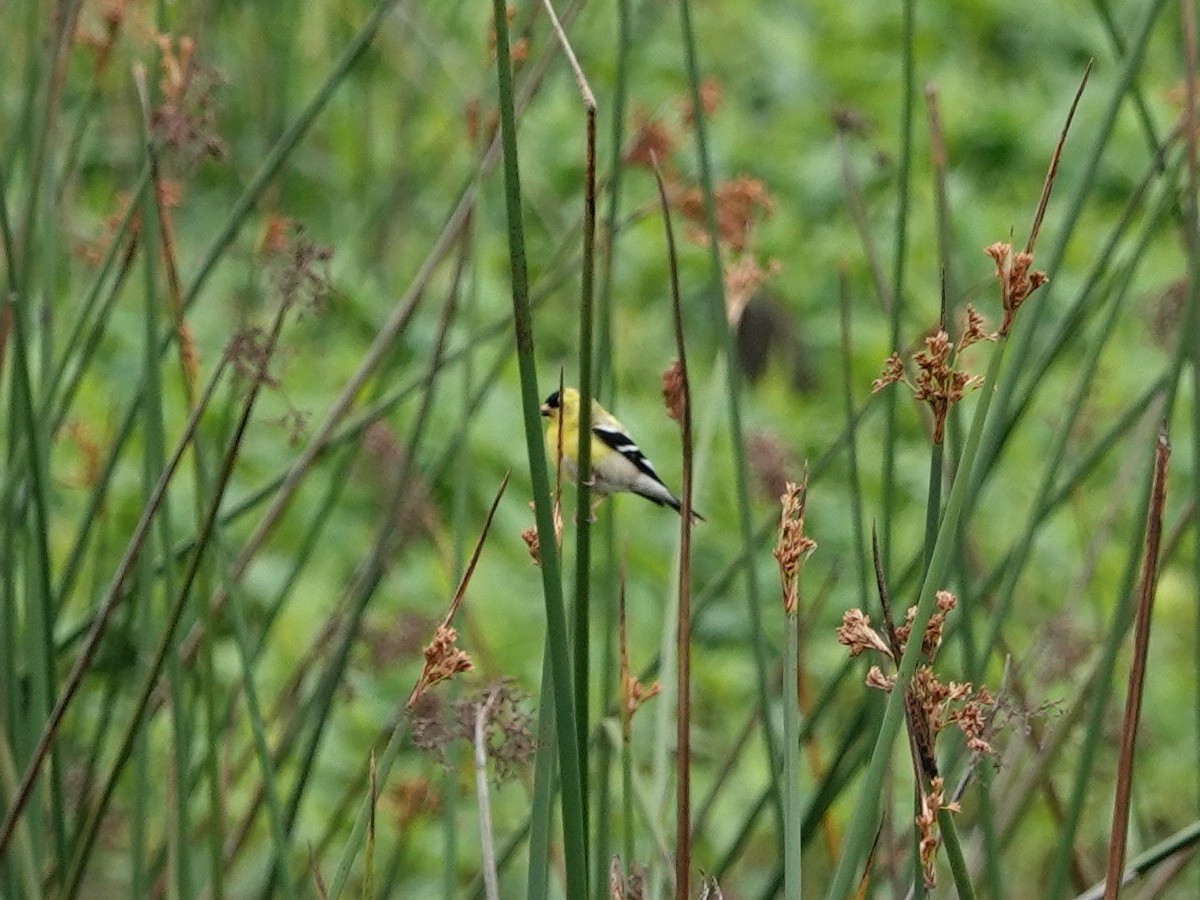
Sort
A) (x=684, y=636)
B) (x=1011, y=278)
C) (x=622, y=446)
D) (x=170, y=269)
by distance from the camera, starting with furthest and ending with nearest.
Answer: (x=622, y=446)
(x=170, y=269)
(x=684, y=636)
(x=1011, y=278)

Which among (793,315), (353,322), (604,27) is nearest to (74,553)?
(353,322)

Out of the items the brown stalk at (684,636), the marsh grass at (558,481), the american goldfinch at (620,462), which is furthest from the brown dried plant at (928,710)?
the american goldfinch at (620,462)

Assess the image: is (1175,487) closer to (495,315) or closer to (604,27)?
(495,315)

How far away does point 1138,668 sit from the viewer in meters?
1.04

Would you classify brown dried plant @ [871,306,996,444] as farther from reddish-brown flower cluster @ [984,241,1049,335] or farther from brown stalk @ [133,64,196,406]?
brown stalk @ [133,64,196,406]

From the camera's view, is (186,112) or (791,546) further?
(186,112)

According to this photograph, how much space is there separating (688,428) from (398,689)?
107 inches

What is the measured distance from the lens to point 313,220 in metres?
5.35

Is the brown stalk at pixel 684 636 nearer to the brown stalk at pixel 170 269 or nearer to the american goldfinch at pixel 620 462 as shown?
the brown stalk at pixel 170 269

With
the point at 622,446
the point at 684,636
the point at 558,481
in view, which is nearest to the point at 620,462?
the point at 622,446

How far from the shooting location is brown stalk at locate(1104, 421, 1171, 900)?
103 centimetres

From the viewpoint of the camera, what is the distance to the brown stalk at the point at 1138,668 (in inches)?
40.6

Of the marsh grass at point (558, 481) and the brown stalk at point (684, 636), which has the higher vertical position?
the marsh grass at point (558, 481)

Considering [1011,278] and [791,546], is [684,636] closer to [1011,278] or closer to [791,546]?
[791,546]
